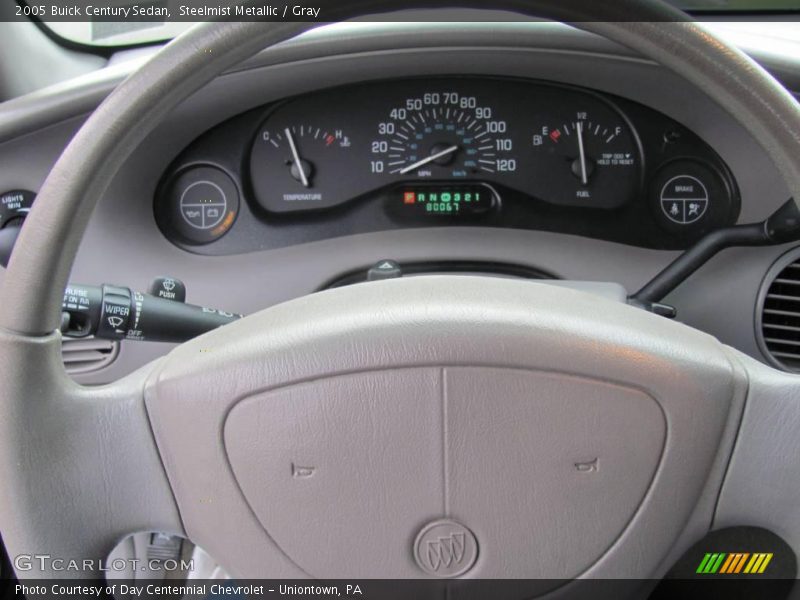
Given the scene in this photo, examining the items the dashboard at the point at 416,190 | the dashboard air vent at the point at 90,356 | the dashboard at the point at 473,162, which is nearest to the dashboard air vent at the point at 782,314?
the dashboard at the point at 416,190

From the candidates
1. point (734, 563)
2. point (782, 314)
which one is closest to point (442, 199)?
point (782, 314)

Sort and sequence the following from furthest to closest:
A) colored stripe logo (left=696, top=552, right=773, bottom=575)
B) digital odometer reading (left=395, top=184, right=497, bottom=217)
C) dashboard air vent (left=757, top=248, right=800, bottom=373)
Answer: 1. digital odometer reading (left=395, top=184, right=497, bottom=217)
2. dashboard air vent (left=757, top=248, right=800, bottom=373)
3. colored stripe logo (left=696, top=552, right=773, bottom=575)

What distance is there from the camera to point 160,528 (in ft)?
2.71

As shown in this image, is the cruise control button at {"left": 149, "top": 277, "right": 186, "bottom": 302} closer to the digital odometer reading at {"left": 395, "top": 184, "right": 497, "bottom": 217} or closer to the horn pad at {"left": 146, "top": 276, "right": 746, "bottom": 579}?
the horn pad at {"left": 146, "top": 276, "right": 746, "bottom": 579}

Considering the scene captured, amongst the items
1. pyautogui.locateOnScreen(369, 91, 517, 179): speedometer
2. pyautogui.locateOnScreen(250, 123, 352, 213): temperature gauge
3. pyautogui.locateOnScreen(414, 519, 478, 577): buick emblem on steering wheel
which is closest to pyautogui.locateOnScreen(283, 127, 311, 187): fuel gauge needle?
pyautogui.locateOnScreen(250, 123, 352, 213): temperature gauge

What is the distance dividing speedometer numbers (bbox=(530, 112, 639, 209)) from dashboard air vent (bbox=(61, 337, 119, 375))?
0.89 metres

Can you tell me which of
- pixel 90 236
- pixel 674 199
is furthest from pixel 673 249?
pixel 90 236

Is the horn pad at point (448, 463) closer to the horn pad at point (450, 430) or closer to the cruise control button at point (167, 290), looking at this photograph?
the horn pad at point (450, 430)

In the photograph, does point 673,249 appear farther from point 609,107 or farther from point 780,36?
point 780,36

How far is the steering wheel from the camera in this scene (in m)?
0.74

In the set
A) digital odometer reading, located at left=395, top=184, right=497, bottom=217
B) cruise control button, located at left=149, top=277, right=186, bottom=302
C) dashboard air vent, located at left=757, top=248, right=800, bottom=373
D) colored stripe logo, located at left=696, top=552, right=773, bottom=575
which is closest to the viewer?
colored stripe logo, located at left=696, top=552, right=773, bottom=575

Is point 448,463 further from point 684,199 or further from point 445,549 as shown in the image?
point 684,199

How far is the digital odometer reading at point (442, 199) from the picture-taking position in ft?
5.38

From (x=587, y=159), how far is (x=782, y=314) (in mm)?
446
